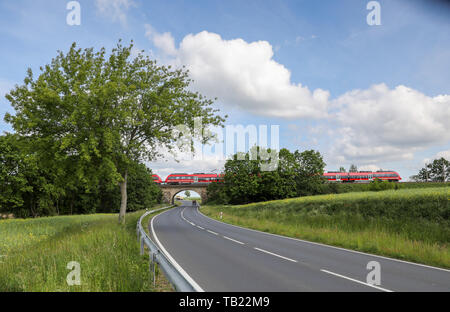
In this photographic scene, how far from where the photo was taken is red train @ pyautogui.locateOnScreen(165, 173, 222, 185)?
70.2m

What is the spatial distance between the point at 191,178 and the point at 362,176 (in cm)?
4029

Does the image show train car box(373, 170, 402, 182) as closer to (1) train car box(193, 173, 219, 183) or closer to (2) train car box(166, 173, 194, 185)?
(1) train car box(193, 173, 219, 183)

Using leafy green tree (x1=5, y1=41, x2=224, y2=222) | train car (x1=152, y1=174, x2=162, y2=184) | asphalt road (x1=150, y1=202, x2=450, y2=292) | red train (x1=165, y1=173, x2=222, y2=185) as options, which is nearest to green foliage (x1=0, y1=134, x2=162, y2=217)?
leafy green tree (x1=5, y1=41, x2=224, y2=222)

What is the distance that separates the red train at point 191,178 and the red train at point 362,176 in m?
27.1

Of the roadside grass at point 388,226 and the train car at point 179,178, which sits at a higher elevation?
the train car at point 179,178

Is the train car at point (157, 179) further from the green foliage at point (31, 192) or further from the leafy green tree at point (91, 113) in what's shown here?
the leafy green tree at point (91, 113)

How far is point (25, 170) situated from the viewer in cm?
3584

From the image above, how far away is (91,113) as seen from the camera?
1500 centimetres

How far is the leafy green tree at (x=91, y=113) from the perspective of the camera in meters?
14.6

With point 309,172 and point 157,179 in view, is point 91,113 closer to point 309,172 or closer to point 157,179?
point 309,172

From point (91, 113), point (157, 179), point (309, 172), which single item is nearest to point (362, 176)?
point (309, 172)

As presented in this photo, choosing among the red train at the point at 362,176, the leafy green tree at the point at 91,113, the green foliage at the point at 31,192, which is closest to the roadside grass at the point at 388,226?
the leafy green tree at the point at 91,113
